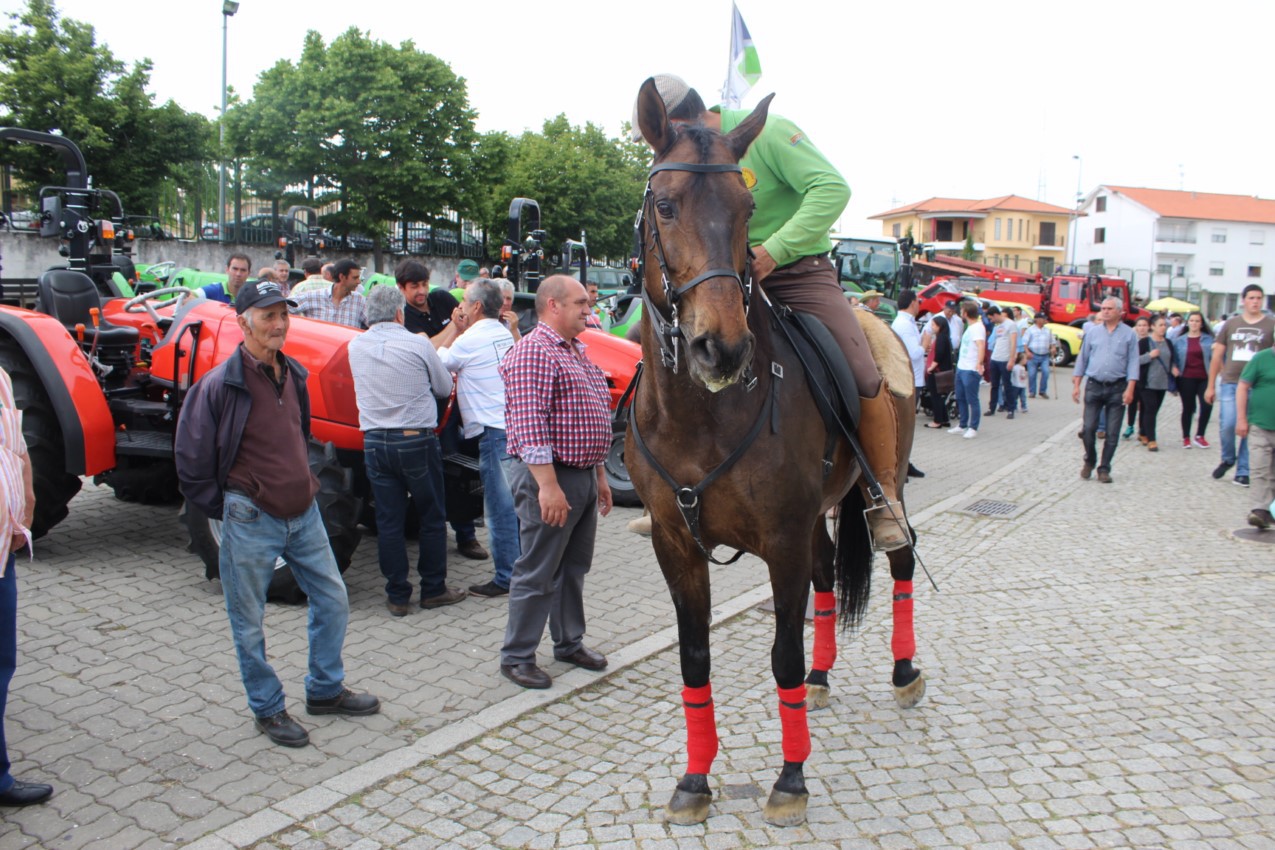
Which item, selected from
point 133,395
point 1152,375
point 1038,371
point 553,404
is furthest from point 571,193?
point 553,404

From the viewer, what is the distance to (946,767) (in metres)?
3.98

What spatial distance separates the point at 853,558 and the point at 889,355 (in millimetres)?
1093

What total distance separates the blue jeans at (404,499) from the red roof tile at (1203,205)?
82.1 m

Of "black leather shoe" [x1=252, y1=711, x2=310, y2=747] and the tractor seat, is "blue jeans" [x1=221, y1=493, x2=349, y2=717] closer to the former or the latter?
"black leather shoe" [x1=252, y1=711, x2=310, y2=747]

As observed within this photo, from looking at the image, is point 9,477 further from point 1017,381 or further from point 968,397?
point 1017,381

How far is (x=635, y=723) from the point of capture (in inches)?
176

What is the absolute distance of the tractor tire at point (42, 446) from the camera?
20.5 feet

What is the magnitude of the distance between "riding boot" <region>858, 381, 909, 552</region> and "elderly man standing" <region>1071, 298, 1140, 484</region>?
298 inches

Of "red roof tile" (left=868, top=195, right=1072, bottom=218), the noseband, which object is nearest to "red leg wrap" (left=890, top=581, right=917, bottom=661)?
the noseband

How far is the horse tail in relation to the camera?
15.9ft

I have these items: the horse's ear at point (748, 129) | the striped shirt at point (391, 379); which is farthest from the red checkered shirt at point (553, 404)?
the horse's ear at point (748, 129)

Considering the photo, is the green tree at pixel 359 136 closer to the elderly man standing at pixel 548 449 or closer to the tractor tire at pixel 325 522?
the tractor tire at pixel 325 522

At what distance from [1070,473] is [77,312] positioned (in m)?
11.4

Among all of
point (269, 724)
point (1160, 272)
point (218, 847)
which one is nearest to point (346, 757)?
point (269, 724)
